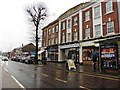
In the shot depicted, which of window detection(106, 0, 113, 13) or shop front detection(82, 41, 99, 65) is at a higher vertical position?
window detection(106, 0, 113, 13)

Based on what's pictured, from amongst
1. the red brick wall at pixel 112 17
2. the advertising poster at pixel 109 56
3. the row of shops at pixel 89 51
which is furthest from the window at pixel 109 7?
the advertising poster at pixel 109 56

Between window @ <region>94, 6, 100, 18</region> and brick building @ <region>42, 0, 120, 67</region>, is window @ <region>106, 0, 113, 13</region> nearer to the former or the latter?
brick building @ <region>42, 0, 120, 67</region>

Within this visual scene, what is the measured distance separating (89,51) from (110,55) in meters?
13.0

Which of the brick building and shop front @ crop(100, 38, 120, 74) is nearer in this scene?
shop front @ crop(100, 38, 120, 74)

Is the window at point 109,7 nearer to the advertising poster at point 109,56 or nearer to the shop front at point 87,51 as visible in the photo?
the shop front at point 87,51

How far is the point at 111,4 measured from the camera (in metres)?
26.4

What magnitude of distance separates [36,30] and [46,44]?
36.5ft

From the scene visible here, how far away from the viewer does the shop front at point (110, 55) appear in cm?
1739

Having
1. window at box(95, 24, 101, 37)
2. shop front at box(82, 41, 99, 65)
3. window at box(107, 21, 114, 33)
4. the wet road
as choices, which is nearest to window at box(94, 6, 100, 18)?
window at box(95, 24, 101, 37)

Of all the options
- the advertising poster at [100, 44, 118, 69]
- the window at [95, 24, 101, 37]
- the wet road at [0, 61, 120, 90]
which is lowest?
the wet road at [0, 61, 120, 90]

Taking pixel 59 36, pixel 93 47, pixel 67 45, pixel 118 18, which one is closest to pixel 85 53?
pixel 93 47

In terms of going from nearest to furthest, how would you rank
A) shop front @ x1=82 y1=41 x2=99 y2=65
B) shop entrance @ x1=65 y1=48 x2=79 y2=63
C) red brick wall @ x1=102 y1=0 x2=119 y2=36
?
red brick wall @ x1=102 y1=0 x2=119 y2=36 → shop front @ x1=82 y1=41 x2=99 y2=65 → shop entrance @ x1=65 y1=48 x2=79 y2=63

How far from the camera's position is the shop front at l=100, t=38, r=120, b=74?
17391mm

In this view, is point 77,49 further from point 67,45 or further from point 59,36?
point 59,36
